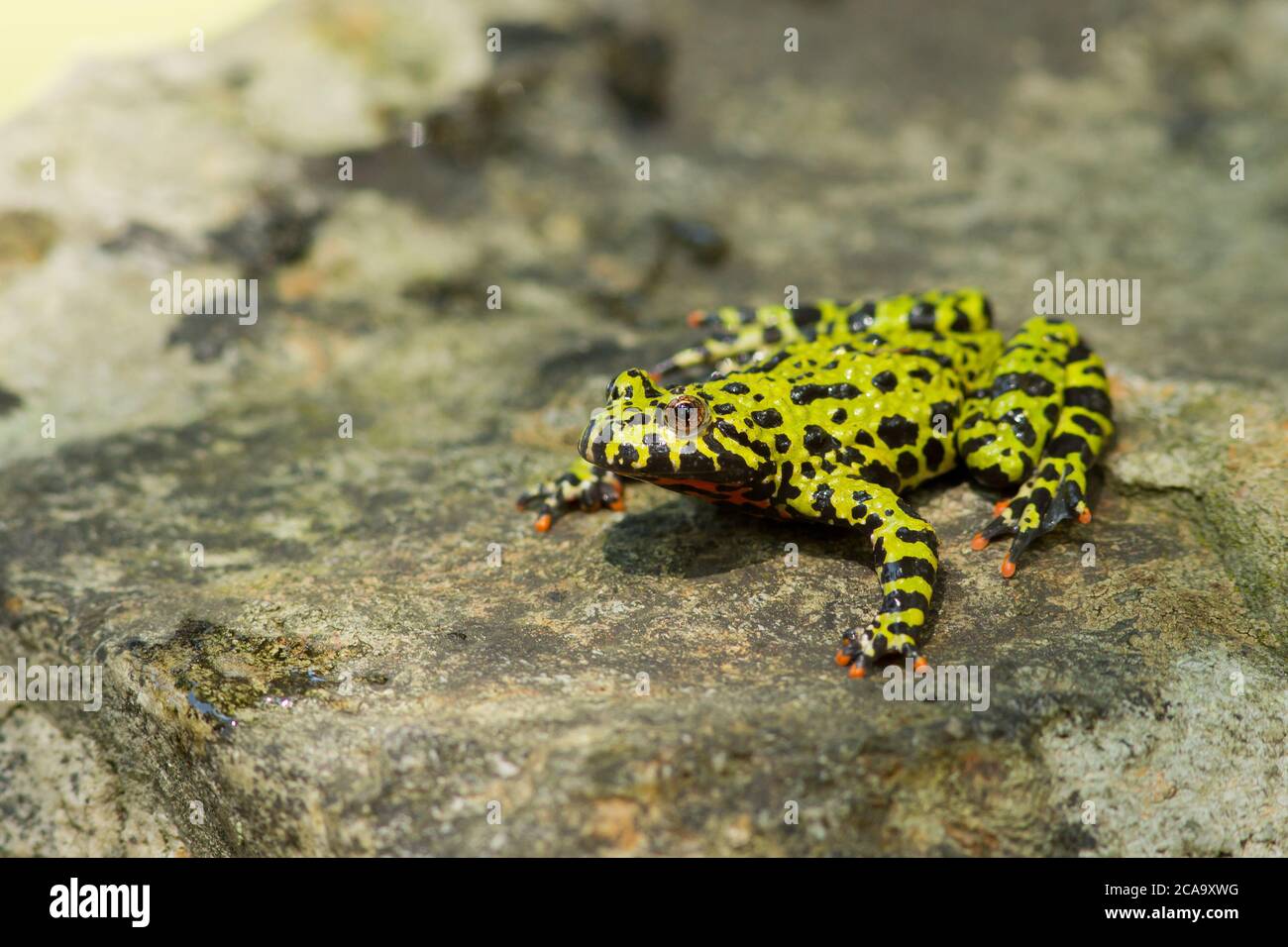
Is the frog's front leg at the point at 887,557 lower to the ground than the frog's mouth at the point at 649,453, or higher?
lower

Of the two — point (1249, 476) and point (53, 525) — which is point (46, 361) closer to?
point (53, 525)

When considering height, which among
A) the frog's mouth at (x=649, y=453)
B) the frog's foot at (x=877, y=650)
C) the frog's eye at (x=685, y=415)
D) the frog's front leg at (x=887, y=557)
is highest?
the frog's eye at (x=685, y=415)

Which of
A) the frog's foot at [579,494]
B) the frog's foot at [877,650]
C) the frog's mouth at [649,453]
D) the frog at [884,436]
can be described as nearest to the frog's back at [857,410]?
the frog at [884,436]

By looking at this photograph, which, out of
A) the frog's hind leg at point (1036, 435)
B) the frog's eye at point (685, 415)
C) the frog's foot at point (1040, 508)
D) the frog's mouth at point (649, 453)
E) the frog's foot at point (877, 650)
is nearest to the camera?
the frog's foot at point (877, 650)

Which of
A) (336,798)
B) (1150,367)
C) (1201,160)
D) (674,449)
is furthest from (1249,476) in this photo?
(1201,160)

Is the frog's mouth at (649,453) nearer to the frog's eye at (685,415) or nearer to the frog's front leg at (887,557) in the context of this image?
the frog's eye at (685,415)

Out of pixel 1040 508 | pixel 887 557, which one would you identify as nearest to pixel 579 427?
pixel 887 557

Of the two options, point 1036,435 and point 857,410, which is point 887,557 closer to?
point 857,410
